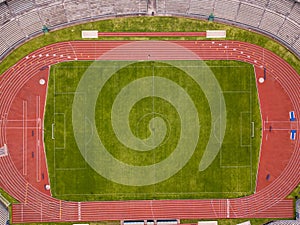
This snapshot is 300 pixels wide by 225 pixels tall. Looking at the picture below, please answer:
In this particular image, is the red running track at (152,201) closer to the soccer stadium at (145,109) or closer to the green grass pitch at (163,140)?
the soccer stadium at (145,109)

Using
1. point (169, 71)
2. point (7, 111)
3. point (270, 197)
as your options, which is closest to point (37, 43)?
point (7, 111)

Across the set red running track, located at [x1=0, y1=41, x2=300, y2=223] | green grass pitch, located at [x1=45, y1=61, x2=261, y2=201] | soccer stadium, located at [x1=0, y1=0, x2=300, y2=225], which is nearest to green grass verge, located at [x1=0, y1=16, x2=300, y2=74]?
soccer stadium, located at [x1=0, y1=0, x2=300, y2=225]

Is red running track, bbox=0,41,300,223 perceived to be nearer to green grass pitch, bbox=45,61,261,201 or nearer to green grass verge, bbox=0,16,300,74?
green grass verge, bbox=0,16,300,74

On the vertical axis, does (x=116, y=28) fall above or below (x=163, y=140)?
above

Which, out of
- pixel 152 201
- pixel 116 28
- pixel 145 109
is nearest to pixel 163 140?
pixel 145 109

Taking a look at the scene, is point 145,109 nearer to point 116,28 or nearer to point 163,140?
point 163,140

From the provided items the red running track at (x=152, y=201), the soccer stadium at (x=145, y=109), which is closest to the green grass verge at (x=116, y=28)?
the soccer stadium at (x=145, y=109)

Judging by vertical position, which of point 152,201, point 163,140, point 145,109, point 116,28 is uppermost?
point 116,28

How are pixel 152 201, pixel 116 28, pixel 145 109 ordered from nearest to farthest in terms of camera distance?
1. pixel 116 28
2. pixel 145 109
3. pixel 152 201
